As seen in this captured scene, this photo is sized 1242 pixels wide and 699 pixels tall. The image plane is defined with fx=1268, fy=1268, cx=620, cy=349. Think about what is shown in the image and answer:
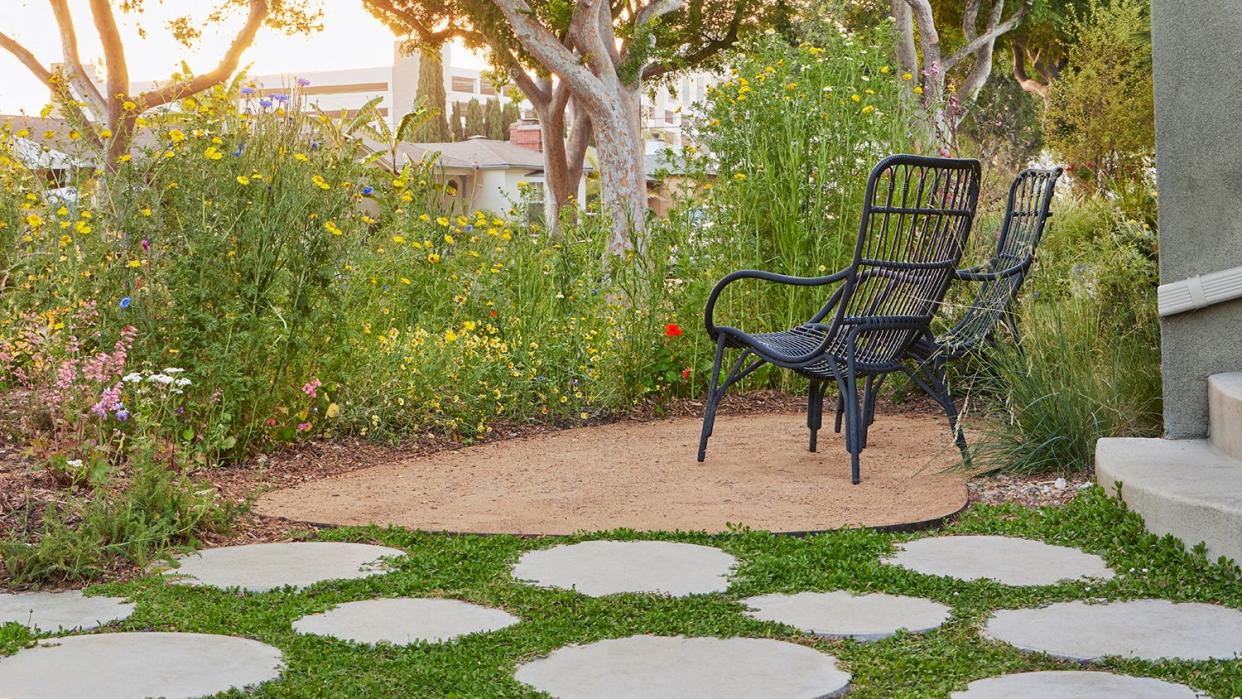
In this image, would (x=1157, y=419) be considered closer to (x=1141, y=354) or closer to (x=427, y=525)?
(x=1141, y=354)

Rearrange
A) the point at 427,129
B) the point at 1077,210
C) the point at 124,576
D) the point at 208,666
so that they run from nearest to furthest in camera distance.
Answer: the point at 208,666
the point at 124,576
the point at 1077,210
the point at 427,129

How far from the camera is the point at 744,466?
16.2ft

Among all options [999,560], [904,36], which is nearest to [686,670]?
[999,560]

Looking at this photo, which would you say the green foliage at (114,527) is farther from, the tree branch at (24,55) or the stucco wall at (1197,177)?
the tree branch at (24,55)

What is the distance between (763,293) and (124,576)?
4379 mm

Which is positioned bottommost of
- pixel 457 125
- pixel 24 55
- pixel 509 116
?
pixel 24 55

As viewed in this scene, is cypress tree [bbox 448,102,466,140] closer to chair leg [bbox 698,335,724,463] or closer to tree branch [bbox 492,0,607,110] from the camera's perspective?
tree branch [bbox 492,0,607,110]

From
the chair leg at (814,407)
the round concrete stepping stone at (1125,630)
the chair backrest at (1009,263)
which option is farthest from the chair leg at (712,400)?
the round concrete stepping stone at (1125,630)

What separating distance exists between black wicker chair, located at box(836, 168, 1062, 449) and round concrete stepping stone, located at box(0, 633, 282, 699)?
9.42 ft

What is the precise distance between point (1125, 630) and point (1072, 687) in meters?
0.46

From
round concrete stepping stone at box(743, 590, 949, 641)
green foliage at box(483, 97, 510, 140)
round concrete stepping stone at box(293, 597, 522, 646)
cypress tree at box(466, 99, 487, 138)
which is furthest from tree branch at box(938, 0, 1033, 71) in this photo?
cypress tree at box(466, 99, 487, 138)

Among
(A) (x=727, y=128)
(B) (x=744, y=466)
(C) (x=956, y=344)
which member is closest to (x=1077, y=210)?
(A) (x=727, y=128)

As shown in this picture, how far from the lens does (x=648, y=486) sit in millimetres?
4625

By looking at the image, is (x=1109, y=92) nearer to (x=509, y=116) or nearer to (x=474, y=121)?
(x=474, y=121)
